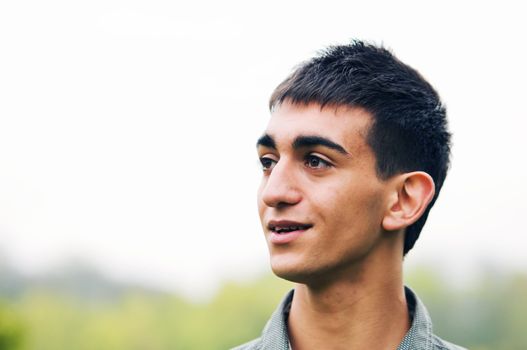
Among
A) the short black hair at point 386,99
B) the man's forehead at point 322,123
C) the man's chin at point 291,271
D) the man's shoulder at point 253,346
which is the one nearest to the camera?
the man's chin at point 291,271

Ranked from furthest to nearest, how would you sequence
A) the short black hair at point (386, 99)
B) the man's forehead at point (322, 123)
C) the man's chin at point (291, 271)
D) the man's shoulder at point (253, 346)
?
the man's shoulder at point (253, 346) < the short black hair at point (386, 99) < the man's forehead at point (322, 123) < the man's chin at point (291, 271)

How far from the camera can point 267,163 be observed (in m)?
3.63

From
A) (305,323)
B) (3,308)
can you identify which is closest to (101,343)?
(3,308)

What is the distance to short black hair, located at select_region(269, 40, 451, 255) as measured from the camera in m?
3.58

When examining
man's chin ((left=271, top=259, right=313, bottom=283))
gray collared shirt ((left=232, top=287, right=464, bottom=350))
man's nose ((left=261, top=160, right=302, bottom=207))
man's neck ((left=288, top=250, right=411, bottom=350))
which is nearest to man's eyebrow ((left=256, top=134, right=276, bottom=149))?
man's nose ((left=261, top=160, right=302, bottom=207))

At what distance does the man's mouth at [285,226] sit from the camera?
134 inches

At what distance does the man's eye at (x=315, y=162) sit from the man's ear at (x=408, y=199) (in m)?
0.33

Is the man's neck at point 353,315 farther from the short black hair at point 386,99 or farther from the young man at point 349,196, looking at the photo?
the short black hair at point 386,99

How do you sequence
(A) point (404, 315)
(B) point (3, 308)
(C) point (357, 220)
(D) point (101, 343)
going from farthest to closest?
(D) point (101, 343), (B) point (3, 308), (A) point (404, 315), (C) point (357, 220)

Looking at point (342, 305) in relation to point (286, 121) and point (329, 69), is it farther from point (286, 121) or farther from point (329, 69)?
point (329, 69)

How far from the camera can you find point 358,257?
11.5ft

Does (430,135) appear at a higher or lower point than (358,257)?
higher

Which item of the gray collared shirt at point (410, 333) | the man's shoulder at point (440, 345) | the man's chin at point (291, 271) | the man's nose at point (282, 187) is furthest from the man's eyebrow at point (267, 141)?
the man's shoulder at point (440, 345)

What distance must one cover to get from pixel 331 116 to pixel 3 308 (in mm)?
9322
